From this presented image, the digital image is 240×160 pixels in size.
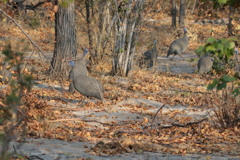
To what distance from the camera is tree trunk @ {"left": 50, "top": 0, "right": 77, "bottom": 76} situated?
25.5 ft

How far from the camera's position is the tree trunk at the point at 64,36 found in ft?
25.5

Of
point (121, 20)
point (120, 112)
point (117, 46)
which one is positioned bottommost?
point (120, 112)

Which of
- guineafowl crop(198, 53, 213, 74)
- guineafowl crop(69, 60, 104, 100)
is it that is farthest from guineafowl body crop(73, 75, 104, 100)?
guineafowl crop(198, 53, 213, 74)

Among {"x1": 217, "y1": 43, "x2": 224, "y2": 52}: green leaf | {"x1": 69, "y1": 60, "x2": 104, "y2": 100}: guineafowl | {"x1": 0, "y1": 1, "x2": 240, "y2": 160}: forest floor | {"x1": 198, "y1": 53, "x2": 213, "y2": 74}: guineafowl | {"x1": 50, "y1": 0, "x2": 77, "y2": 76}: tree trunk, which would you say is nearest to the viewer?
{"x1": 217, "y1": 43, "x2": 224, "y2": 52}: green leaf

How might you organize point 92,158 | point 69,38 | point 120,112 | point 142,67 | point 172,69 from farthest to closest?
point 172,69
point 142,67
point 69,38
point 120,112
point 92,158

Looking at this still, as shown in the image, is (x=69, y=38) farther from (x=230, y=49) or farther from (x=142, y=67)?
(x=230, y=49)

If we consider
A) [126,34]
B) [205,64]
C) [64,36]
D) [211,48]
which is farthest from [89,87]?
[205,64]

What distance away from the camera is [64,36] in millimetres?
7871

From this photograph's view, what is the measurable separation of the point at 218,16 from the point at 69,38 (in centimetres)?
1749

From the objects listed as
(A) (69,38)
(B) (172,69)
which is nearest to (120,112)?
(A) (69,38)

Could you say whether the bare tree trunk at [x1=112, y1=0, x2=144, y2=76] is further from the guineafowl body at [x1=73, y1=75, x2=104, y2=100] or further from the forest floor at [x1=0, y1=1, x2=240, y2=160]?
the guineafowl body at [x1=73, y1=75, x2=104, y2=100]

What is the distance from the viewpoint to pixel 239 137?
13.6 feet

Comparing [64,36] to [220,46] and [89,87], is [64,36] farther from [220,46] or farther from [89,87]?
[220,46]

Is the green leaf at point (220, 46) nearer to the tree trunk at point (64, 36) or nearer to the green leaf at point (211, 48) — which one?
the green leaf at point (211, 48)
